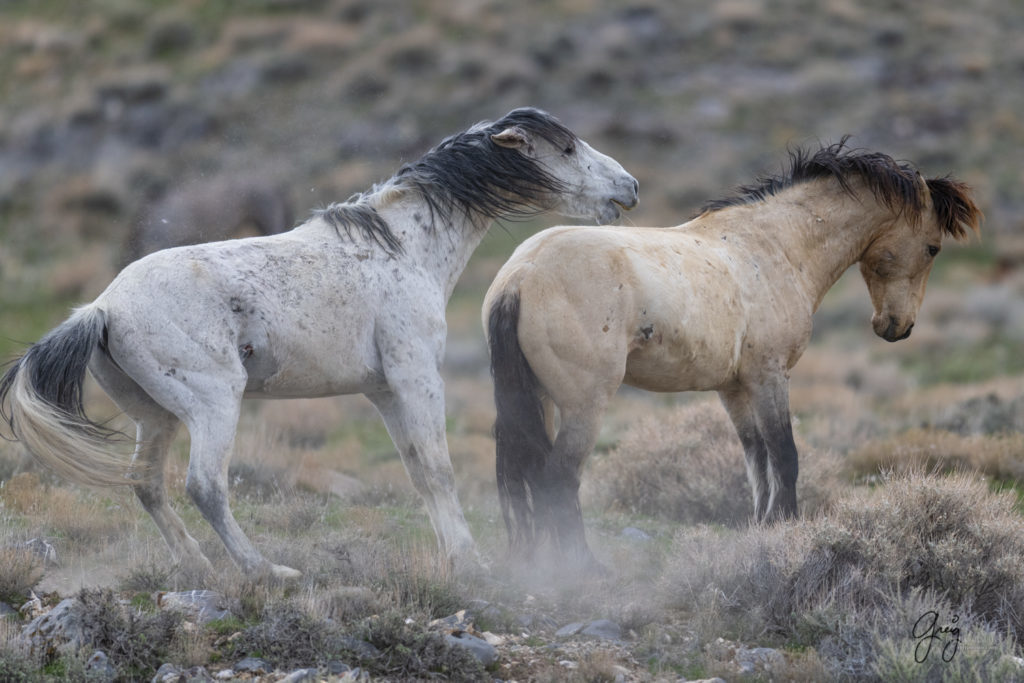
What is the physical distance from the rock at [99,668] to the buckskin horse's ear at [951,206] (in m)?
5.89

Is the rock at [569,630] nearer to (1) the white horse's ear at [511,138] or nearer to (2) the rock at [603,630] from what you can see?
(2) the rock at [603,630]

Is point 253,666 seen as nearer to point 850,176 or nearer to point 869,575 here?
point 869,575

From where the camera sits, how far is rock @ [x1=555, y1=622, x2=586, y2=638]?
532cm

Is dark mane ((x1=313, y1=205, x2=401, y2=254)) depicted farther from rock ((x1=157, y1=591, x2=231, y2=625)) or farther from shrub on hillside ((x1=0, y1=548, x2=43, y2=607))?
shrub on hillside ((x1=0, y1=548, x2=43, y2=607))

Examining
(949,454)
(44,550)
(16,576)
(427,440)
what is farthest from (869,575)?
(949,454)

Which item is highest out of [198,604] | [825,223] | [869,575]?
[825,223]

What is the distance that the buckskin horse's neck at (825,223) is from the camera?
7.26 m

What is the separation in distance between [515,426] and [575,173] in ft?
5.20

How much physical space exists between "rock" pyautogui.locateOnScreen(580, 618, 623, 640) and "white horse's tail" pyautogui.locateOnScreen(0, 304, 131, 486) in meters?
2.38

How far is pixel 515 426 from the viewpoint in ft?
20.4

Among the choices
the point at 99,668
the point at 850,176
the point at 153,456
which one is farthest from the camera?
the point at 850,176

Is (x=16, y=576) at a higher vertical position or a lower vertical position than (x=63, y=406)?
lower

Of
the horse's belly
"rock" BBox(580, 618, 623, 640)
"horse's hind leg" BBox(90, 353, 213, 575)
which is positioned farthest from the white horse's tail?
the horse's belly

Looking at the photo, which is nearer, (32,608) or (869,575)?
(32,608)
